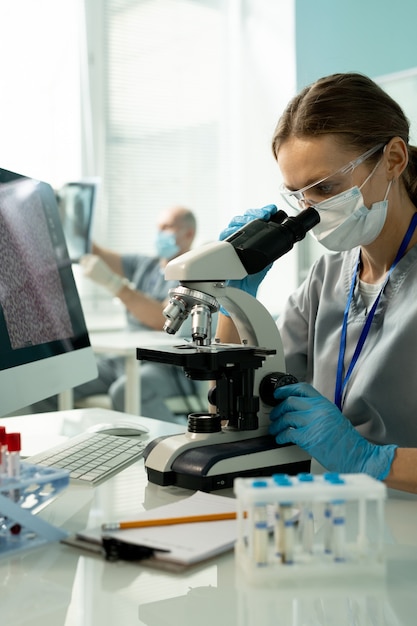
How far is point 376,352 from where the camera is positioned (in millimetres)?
1414

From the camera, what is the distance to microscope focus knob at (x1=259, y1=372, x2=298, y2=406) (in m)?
1.20

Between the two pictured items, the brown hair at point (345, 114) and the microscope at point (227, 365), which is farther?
the brown hair at point (345, 114)

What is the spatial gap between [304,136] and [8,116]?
3.13 m

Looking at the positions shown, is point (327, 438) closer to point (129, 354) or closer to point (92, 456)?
point (92, 456)

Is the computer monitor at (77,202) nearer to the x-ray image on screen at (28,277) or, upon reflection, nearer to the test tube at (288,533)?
the x-ray image on screen at (28,277)

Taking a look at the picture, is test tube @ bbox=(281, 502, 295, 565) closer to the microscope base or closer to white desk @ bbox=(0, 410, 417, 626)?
white desk @ bbox=(0, 410, 417, 626)

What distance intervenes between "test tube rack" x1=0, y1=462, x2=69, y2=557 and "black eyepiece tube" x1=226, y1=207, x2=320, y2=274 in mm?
474

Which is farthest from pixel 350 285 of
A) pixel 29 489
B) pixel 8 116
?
pixel 8 116

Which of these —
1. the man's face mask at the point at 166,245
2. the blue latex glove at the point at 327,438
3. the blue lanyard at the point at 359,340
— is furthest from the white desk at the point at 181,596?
the man's face mask at the point at 166,245

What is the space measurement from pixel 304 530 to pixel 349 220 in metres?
0.83

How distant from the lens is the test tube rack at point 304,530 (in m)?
0.71

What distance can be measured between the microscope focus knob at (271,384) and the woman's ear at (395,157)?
53 centimetres

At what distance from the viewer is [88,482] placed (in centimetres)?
115

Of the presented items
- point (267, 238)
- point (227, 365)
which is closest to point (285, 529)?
point (227, 365)
